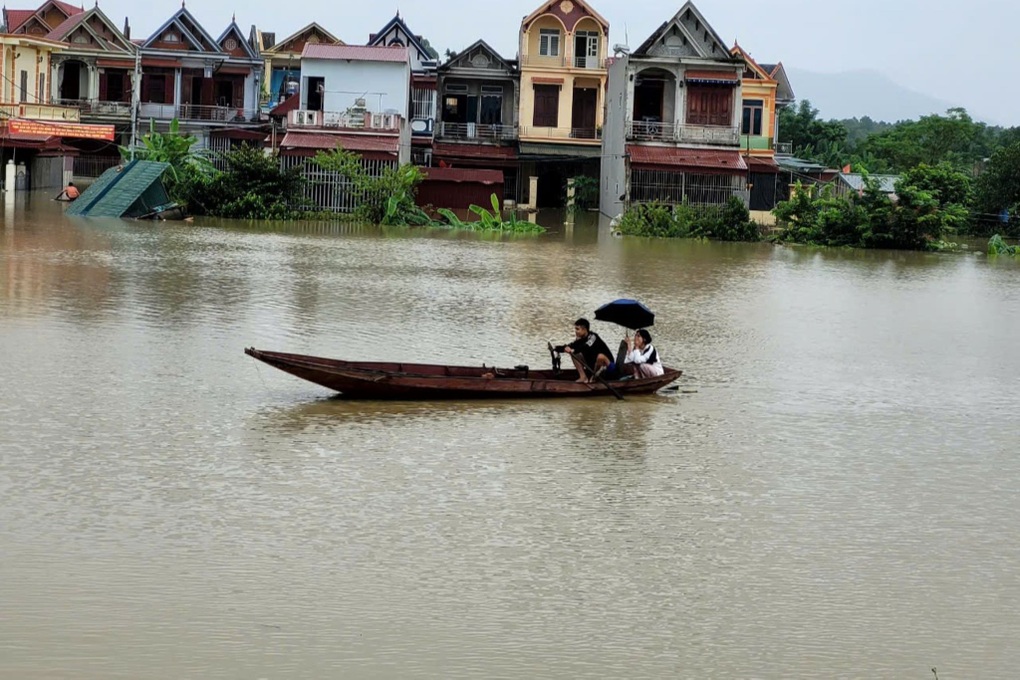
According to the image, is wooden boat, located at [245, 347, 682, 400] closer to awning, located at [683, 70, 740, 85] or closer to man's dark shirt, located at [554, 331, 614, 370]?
man's dark shirt, located at [554, 331, 614, 370]

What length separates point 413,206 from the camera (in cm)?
4800

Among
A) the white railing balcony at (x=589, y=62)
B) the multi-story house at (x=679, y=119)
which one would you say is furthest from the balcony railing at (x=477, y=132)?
the multi-story house at (x=679, y=119)

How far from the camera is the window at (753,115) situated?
6062 centimetres

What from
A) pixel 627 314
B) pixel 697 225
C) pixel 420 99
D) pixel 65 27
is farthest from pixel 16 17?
pixel 627 314

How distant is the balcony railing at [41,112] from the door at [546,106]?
18012mm

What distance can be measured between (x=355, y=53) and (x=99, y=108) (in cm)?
1265

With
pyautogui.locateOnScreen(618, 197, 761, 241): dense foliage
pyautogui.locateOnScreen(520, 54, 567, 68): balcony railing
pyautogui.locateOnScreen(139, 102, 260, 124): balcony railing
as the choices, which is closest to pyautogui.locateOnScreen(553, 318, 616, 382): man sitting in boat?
pyautogui.locateOnScreen(618, 197, 761, 241): dense foliage

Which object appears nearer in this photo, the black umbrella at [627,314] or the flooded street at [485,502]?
the flooded street at [485,502]

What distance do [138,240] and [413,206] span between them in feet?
44.3

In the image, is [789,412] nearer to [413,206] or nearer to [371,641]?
[371,641]

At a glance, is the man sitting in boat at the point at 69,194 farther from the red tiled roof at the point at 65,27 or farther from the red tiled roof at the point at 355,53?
the red tiled roof at the point at 65,27

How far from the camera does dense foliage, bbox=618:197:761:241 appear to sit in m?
47.2

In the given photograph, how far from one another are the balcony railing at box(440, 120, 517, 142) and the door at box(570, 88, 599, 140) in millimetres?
2780

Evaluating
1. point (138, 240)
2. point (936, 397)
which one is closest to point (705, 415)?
point (936, 397)
